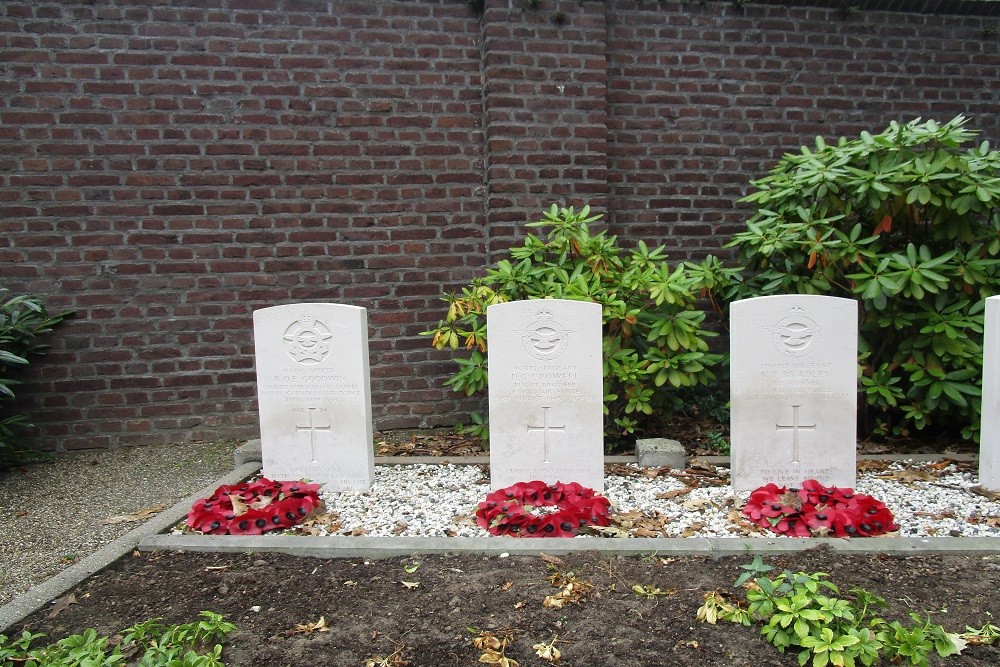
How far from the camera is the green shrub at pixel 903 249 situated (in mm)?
4082

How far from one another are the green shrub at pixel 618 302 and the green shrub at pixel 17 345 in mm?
2835

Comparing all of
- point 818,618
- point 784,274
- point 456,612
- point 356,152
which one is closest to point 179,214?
point 356,152

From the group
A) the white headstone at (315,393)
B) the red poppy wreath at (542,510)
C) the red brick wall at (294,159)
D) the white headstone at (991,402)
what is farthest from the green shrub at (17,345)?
the white headstone at (991,402)

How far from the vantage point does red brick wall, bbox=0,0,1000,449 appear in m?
4.74

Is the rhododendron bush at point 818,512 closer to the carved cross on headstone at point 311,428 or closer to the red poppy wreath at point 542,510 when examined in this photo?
the red poppy wreath at point 542,510

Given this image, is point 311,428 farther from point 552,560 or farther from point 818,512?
point 818,512

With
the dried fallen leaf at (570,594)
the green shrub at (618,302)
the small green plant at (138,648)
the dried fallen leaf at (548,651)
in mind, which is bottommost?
the dried fallen leaf at (548,651)

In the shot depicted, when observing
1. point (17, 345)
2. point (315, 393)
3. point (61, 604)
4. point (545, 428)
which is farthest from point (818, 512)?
point (17, 345)

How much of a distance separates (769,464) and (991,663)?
1.68 meters

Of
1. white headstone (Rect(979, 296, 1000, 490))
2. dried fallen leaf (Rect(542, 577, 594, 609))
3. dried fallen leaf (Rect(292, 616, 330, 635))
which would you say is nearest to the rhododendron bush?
white headstone (Rect(979, 296, 1000, 490))

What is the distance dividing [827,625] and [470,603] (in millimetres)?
1207

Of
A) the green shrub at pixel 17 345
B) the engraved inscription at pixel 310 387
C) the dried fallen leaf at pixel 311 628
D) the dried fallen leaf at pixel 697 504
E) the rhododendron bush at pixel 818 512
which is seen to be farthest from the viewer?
the green shrub at pixel 17 345

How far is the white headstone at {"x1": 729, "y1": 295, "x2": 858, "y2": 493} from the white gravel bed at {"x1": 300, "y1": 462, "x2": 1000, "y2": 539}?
254 millimetres

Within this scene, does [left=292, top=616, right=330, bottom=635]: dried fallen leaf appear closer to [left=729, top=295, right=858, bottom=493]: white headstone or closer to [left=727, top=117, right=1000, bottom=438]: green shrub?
[left=729, top=295, right=858, bottom=493]: white headstone
